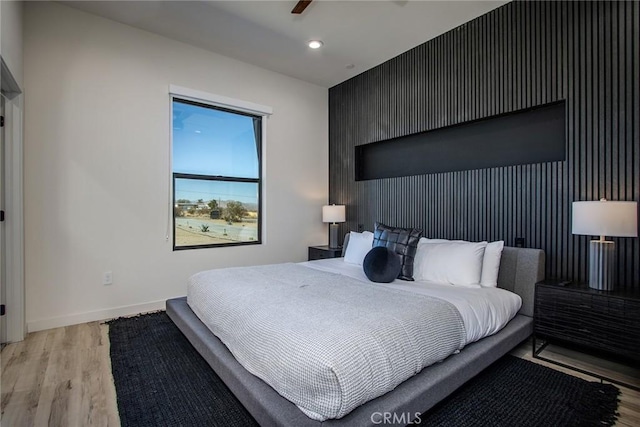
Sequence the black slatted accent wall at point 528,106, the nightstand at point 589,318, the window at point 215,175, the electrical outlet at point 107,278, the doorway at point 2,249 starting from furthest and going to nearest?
the window at point 215,175 → the electrical outlet at point 107,278 → the doorway at point 2,249 → the black slatted accent wall at point 528,106 → the nightstand at point 589,318

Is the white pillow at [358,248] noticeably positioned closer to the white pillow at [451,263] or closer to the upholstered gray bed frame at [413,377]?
the white pillow at [451,263]

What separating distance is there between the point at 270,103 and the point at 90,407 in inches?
146

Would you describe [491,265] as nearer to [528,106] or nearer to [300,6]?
[528,106]

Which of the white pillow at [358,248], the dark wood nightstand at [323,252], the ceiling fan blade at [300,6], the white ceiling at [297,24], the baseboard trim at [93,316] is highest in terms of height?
the white ceiling at [297,24]

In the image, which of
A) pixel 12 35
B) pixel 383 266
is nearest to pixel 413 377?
pixel 383 266

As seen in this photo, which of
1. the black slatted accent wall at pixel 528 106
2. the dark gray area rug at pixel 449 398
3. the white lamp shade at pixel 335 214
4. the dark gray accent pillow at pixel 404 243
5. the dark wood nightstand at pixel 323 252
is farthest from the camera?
the white lamp shade at pixel 335 214

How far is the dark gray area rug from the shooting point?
5.37 feet

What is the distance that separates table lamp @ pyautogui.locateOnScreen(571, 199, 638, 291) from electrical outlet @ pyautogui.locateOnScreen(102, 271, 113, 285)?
13.5ft

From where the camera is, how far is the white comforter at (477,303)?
1995 millimetres

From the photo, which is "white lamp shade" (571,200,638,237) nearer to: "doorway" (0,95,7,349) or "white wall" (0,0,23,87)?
"white wall" (0,0,23,87)

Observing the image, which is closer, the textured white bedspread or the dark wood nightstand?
the textured white bedspread

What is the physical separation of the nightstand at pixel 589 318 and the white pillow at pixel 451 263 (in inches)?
17.9

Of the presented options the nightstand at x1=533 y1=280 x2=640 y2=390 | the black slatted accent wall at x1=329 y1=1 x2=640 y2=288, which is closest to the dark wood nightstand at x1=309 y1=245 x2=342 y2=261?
the black slatted accent wall at x1=329 y1=1 x2=640 y2=288

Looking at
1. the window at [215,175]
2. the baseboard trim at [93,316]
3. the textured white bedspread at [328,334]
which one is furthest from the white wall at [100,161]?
the textured white bedspread at [328,334]
